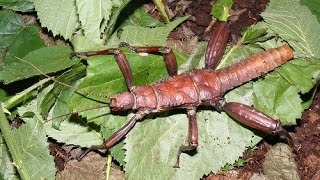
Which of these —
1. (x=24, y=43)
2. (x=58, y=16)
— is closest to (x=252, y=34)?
(x=58, y=16)

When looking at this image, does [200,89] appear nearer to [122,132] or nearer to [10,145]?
[122,132]

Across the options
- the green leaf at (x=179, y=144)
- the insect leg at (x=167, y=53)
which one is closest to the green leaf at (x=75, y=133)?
the green leaf at (x=179, y=144)

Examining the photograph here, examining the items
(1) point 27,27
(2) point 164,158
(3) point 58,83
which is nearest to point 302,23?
(2) point 164,158

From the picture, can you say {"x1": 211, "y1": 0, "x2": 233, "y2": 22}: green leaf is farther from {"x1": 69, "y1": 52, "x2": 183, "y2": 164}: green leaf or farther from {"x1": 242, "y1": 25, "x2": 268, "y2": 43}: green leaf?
{"x1": 69, "y1": 52, "x2": 183, "y2": 164}: green leaf

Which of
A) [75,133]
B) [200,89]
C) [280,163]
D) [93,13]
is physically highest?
[93,13]

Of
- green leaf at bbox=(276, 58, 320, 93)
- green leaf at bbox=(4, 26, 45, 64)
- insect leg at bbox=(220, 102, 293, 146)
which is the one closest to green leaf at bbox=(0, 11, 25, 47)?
green leaf at bbox=(4, 26, 45, 64)

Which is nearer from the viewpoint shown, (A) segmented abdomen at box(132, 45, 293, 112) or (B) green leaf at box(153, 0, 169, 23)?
(A) segmented abdomen at box(132, 45, 293, 112)
